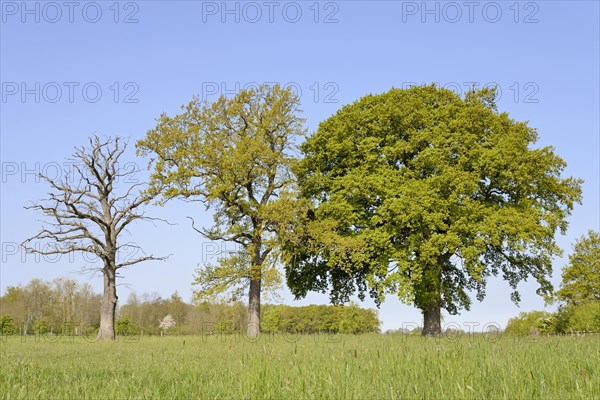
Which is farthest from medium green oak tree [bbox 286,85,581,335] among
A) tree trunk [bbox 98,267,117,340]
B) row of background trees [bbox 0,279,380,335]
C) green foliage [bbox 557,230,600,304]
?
row of background trees [bbox 0,279,380,335]

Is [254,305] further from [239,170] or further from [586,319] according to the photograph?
[586,319]

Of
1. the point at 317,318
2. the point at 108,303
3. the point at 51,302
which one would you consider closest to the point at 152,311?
the point at 51,302

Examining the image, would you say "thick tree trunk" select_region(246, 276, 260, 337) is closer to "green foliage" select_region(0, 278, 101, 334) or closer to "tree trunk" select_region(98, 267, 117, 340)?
"tree trunk" select_region(98, 267, 117, 340)

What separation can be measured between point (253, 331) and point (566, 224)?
19735 millimetres

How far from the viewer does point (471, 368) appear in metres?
6.02

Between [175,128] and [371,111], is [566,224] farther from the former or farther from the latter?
[175,128]

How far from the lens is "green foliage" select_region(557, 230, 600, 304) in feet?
152

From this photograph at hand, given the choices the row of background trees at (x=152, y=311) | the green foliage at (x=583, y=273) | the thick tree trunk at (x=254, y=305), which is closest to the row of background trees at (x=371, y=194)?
the thick tree trunk at (x=254, y=305)

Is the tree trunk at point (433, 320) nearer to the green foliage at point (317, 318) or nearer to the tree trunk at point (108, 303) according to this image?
the tree trunk at point (108, 303)

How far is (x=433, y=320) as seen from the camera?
103ft

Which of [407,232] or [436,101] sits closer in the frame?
[407,232]

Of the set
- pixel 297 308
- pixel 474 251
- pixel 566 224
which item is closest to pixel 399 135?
pixel 474 251

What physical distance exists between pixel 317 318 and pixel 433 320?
76.3m

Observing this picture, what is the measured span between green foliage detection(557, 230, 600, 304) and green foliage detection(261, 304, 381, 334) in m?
34.6
